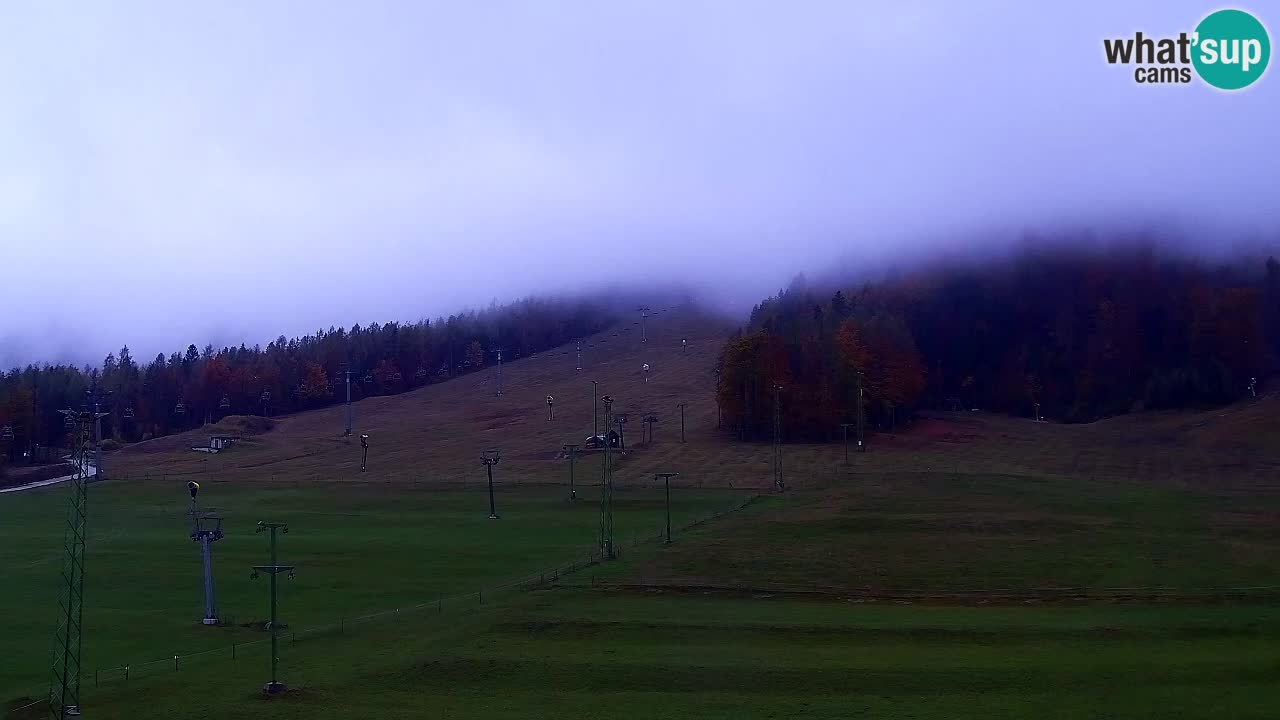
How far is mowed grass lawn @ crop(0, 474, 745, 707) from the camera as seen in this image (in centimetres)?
5834

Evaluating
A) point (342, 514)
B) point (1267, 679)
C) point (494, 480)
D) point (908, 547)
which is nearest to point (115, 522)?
point (342, 514)

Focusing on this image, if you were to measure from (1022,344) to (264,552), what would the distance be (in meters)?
132

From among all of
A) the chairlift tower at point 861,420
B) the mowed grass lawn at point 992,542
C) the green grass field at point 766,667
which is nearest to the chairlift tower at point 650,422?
the chairlift tower at point 861,420

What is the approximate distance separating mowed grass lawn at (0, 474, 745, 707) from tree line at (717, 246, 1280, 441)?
4769 centimetres

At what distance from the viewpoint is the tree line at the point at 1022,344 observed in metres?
152

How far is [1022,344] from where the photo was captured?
585 feet

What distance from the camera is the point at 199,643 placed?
55375 mm

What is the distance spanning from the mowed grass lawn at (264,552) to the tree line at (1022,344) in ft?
156

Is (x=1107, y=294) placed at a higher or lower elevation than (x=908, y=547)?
higher

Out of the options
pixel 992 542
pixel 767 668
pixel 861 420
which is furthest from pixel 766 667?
pixel 861 420

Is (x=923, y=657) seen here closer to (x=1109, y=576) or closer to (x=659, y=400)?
(x=1109, y=576)

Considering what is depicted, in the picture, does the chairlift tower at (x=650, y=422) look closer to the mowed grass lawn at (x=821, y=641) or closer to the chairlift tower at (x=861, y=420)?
the chairlift tower at (x=861, y=420)

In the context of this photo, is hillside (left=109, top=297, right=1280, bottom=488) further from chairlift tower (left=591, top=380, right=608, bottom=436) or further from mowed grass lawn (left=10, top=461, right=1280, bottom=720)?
mowed grass lawn (left=10, top=461, right=1280, bottom=720)

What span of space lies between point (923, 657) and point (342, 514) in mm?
72072
